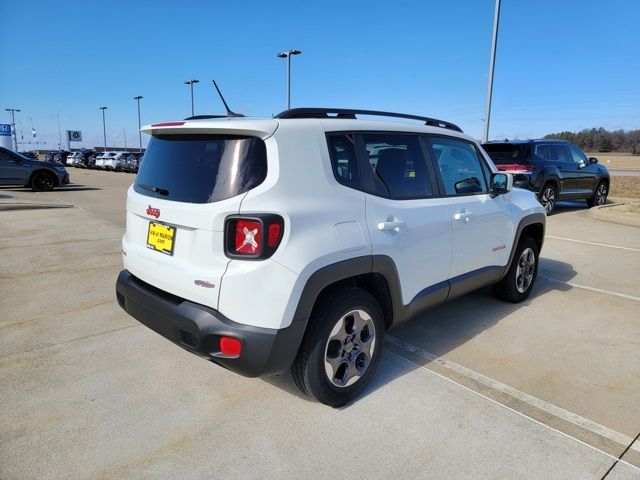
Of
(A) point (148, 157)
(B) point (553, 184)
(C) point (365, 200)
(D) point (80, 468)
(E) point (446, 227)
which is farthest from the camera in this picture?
(B) point (553, 184)

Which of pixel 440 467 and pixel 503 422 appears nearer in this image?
pixel 440 467

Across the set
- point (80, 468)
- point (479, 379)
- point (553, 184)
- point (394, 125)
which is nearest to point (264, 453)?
point (80, 468)

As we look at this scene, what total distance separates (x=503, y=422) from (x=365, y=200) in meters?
1.57

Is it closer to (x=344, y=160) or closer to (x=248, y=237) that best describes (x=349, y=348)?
(x=248, y=237)

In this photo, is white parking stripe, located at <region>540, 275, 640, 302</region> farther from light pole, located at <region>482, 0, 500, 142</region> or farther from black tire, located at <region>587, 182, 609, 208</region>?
light pole, located at <region>482, 0, 500, 142</region>

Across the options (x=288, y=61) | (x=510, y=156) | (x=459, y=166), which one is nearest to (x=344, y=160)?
(x=459, y=166)

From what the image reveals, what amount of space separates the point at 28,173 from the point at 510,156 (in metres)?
16.1

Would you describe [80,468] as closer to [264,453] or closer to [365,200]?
[264,453]

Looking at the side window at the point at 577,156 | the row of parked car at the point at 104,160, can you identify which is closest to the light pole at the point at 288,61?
the row of parked car at the point at 104,160

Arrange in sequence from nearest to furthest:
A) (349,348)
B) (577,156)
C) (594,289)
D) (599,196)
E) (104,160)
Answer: (349,348) < (594,289) < (577,156) < (599,196) < (104,160)

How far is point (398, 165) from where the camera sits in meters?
3.25

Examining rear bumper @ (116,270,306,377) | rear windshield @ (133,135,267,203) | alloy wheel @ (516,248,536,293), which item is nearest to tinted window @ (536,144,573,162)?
alloy wheel @ (516,248,536,293)

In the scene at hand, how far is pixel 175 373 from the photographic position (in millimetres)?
3225

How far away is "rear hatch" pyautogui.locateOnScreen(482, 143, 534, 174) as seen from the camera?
1043 centimetres
